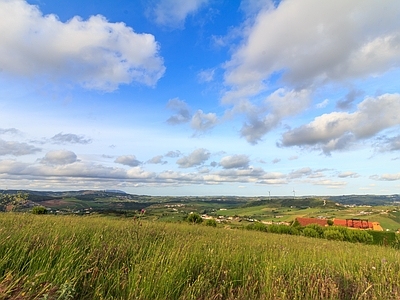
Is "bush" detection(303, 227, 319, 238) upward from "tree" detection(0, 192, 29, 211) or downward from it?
downward

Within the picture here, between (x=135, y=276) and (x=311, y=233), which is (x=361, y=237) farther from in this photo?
(x=135, y=276)

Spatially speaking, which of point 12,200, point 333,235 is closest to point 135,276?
point 12,200

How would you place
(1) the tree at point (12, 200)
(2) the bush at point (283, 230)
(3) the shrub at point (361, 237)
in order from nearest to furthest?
(1) the tree at point (12, 200) < (3) the shrub at point (361, 237) < (2) the bush at point (283, 230)

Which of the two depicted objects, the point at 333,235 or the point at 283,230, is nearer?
the point at 333,235

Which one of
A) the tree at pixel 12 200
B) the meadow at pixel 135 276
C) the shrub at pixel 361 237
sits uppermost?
the tree at pixel 12 200

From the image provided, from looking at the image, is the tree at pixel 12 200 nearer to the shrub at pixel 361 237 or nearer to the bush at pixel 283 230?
the bush at pixel 283 230

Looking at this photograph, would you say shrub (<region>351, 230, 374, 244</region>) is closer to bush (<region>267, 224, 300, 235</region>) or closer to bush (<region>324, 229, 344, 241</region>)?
bush (<region>324, 229, 344, 241</region>)

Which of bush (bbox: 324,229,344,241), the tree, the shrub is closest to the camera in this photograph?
the tree

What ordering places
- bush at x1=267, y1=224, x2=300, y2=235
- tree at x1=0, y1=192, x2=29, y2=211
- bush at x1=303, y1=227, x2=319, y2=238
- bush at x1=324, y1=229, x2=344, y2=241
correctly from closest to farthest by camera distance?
tree at x1=0, y1=192, x2=29, y2=211
bush at x1=324, y1=229, x2=344, y2=241
bush at x1=303, y1=227, x2=319, y2=238
bush at x1=267, y1=224, x2=300, y2=235

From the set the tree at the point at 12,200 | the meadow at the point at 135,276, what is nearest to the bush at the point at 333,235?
the meadow at the point at 135,276

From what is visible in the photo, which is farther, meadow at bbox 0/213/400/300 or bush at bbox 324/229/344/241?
bush at bbox 324/229/344/241

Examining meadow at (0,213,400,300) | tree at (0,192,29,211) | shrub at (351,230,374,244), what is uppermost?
tree at (0,192,29,211)

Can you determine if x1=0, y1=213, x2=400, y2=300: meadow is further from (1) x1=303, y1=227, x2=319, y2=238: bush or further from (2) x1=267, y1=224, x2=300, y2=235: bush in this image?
(2) x1=267, y1=224, x2=300, y2=235: bush

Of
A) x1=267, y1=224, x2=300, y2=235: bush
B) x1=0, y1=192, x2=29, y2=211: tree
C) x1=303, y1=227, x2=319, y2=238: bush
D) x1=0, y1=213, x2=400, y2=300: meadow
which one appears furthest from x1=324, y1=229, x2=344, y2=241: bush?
x1=0, y1=192, x2=29, y2=211: tree
